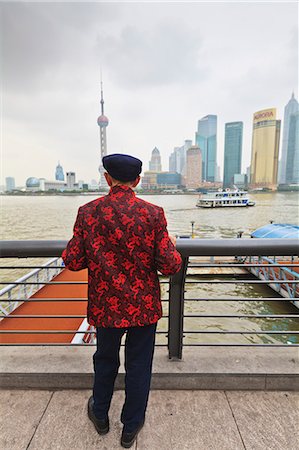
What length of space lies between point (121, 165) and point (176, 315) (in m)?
1.14

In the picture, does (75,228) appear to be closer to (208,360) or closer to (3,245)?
(3,245)

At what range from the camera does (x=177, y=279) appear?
5.83 ft

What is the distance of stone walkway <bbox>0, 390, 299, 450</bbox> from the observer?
1.41 m

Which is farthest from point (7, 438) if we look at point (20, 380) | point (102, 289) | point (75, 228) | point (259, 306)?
point (259, 306)

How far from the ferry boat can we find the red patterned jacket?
4435 centimetres

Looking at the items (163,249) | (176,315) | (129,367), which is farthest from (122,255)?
(176,315)

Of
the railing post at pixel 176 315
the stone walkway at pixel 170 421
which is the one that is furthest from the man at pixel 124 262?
the railing post at pixel 176 315

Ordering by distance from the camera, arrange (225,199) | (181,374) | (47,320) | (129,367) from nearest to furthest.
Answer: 1. (129,367)
2. (181,374)
3. (47,320)
4. (225,199)

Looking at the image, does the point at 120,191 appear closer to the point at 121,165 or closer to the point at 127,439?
the point at 121,165

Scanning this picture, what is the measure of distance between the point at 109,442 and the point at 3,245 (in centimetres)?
120

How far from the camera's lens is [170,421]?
154 centimetres

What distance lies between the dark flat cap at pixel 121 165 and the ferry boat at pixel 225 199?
44349 mm

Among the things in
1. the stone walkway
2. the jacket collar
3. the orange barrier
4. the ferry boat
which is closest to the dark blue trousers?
the stone walkway

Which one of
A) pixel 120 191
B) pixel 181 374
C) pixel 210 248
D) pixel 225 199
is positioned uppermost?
pixel 120 191
